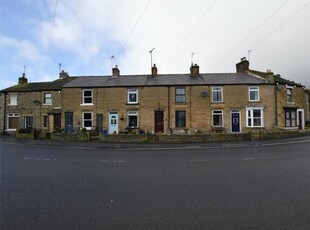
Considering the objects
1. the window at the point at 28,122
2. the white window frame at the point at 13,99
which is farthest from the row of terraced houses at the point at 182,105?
the white window frame at the point at 13,99

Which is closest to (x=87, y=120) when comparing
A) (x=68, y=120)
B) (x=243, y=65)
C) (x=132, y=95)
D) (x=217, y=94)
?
(x=68, y=120)

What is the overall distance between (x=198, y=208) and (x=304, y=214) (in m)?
1.94

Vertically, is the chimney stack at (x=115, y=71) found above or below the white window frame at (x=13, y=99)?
above

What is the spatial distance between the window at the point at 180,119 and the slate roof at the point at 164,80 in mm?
3471

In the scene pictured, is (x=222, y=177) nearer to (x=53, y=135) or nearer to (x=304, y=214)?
(x=304, y=214)

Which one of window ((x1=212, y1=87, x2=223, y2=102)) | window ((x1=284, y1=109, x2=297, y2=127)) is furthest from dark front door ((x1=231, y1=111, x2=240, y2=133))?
window ((x1=284, y1=109, x2=297, y2=127))

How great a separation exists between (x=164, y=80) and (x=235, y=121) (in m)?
10.0

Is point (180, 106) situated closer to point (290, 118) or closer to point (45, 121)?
point (290, 118)

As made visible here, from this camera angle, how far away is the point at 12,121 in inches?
1120

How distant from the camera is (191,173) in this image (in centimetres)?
701

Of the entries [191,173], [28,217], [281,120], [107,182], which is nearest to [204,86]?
[281,120]

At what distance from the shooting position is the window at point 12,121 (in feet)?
92.9

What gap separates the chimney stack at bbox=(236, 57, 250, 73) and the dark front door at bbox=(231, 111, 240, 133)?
8.02 m

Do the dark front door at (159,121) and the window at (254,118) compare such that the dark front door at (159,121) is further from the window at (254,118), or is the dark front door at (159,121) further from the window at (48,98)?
the window at (48,98)
